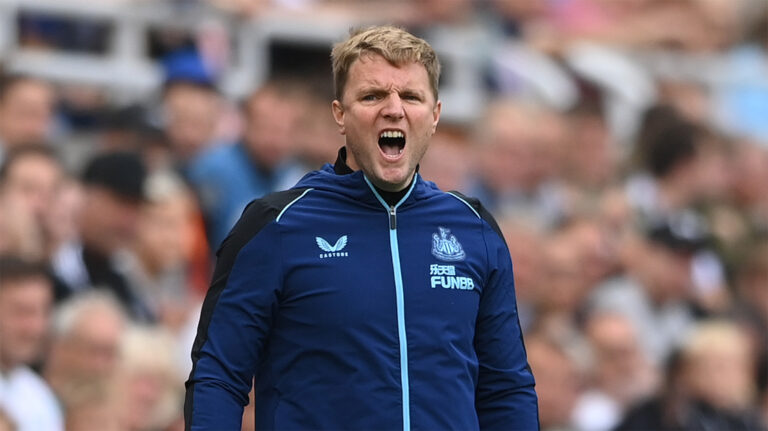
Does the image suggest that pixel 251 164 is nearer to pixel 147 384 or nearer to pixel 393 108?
pixel 147 384

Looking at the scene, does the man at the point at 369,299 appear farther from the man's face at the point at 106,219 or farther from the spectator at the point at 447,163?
the spectator at the point at 447,163

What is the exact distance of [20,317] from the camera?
6.69m

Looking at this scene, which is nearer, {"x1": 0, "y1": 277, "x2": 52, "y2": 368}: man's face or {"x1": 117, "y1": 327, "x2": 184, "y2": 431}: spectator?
{"x1": 0, "y1": 277, "x2": 52, "y2": 368}: man's face

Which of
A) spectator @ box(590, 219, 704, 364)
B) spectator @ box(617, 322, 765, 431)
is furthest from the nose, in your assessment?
spectator @ box(590, 219, 704, 364)

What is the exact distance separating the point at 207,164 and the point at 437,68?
4570mm

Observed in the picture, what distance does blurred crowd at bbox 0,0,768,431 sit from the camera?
7.14 metres

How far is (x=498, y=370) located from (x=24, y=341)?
3.07 metres

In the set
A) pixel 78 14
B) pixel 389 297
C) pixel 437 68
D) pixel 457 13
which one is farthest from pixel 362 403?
pixel 457 13

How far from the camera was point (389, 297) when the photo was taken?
4.11 m

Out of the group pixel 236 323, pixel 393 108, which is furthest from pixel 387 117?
pixel 236 323

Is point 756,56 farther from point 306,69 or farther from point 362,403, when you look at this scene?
point 362,403

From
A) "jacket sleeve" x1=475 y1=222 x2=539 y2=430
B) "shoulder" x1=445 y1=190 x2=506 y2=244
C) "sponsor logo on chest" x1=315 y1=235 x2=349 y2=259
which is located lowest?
"jacket sleeve" x1=475 y1=222 x2=539 y2=430

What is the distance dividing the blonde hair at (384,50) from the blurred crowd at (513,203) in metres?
2.63

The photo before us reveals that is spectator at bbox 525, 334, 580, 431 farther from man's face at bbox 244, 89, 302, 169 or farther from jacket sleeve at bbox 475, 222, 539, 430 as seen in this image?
jacket sleeve at bbox 475, 222, 539, 430
